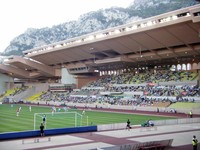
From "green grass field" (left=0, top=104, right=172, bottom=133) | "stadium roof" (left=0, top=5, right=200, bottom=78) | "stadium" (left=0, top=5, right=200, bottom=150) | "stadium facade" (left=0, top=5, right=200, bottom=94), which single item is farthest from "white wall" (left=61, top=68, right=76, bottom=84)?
"green grass field" (left=0, top=104, right=172, bottom=133)

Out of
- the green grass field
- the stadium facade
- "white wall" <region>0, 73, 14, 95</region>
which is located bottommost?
the green grass field

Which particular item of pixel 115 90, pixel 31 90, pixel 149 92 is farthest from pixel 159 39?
pixel 31 90

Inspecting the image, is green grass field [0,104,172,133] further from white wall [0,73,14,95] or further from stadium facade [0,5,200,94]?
white wall [0,73,14,95]

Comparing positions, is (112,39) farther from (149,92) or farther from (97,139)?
(97,139)

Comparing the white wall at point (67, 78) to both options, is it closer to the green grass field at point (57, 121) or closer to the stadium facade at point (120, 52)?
the stadium facade at point (120, 52)

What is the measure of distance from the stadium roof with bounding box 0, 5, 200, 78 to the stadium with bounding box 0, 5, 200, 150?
6.8 inches

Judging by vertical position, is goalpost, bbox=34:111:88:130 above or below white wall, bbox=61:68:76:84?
below

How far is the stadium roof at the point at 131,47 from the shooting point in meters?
51.2

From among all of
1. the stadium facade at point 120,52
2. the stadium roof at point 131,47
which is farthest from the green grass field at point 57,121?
the stadium facade at point 120,52

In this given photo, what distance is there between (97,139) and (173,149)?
735cm

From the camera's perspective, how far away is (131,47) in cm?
6606

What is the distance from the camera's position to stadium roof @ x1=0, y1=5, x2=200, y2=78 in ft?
168

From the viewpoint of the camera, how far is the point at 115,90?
76.3 meters

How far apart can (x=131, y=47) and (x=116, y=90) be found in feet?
47.9
